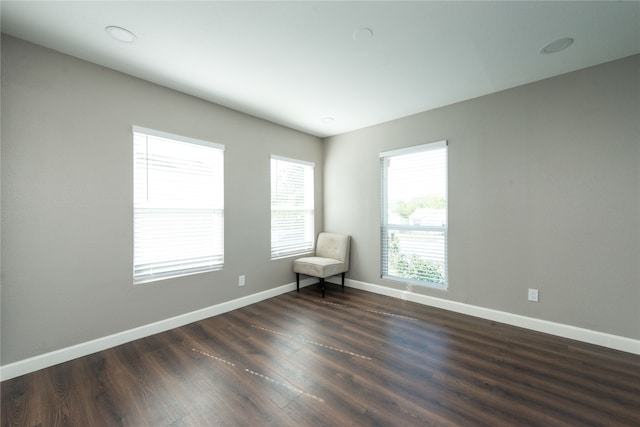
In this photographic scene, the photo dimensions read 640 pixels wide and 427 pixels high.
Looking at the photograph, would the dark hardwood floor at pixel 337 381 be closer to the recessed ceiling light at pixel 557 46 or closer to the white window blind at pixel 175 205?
the white window blind at pixel 175 205

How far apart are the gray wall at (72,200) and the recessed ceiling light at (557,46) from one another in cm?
→ 345

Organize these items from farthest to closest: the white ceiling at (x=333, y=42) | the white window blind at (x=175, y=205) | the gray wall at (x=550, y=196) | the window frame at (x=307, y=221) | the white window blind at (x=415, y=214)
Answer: the window frame at (x=307, y=221) → the white window blind at (x=415, y=214) → the white window blind at (x=175, y=205) → the gray wall at (x=550, y=196) → the white ceiling at (x=333, y=42)

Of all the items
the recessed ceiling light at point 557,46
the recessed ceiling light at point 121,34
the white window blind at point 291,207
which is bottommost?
the white window blind at point 291,207

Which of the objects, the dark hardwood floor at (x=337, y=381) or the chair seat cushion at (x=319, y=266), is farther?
the chair seat cushion at (x=319, y=266)

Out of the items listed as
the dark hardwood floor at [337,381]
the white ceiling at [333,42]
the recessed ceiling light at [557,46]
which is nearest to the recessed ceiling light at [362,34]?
the white ceiling at [333,42]

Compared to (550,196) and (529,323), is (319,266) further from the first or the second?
(550,196)

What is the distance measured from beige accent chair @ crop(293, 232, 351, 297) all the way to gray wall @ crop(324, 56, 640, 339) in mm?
1188

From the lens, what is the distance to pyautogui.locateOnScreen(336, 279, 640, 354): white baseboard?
2369 millimetres

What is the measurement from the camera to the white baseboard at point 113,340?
79.9 inches

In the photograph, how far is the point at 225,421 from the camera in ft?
5.24

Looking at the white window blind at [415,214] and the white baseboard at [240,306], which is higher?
the white window blind at [415,214]

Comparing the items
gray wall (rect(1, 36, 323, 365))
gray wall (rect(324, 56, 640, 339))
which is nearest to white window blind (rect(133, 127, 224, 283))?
gray wall (rect(1, 36, 323, 365))

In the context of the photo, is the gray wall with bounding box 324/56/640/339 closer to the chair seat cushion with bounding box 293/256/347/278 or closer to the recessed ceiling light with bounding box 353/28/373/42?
the chair seat cushion with bounding box 293/256/347/278

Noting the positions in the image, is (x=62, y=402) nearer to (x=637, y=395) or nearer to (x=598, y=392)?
(x=598, y=392)
